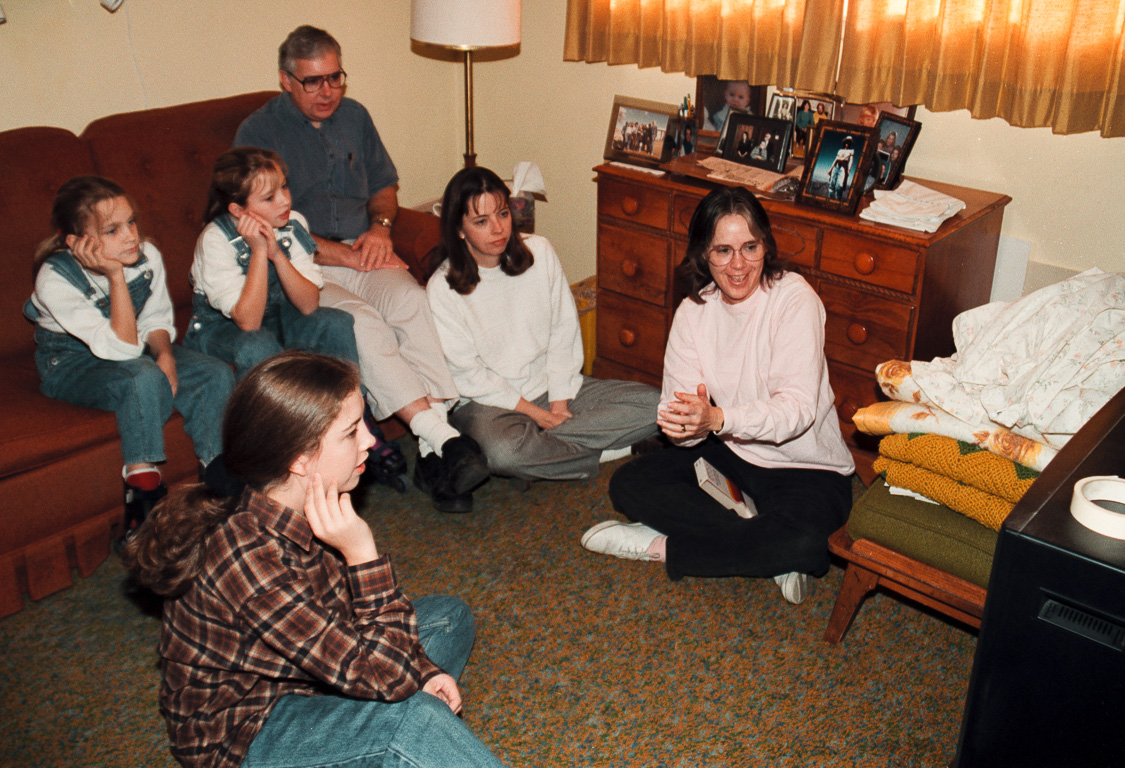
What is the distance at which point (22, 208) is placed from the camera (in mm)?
2625

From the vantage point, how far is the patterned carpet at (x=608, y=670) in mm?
1938

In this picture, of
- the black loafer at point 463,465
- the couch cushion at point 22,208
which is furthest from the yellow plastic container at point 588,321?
the couch cushion at point 22,208

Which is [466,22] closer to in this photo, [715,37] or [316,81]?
[316,81]

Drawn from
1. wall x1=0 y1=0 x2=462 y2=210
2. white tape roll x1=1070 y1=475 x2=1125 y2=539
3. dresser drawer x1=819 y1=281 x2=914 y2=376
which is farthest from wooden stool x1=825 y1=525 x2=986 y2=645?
wall x1=0 y1=0 x2=462 y2=210

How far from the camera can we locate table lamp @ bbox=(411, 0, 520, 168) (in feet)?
10.6

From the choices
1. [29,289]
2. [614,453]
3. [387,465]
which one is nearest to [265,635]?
[387,465]

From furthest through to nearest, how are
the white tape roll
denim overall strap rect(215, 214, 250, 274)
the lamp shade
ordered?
1. the lamp shade
2. denim overall strap rect(215, 214, 250, 274)
3. the white tape roll

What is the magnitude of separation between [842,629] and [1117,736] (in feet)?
3.15

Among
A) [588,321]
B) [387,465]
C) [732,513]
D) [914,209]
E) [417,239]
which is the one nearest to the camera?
[732,513]

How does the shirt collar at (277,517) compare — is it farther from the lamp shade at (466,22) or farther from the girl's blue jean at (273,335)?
the lamp shade at (466,22)

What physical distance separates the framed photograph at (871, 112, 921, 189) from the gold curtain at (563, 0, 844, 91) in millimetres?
246

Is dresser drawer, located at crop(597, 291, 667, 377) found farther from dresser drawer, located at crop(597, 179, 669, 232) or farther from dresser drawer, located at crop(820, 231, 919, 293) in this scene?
dresser drawer, located at crop(820, 231, 919, 293)

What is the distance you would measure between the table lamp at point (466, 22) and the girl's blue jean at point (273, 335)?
1.15 metres

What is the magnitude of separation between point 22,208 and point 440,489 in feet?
4.67
